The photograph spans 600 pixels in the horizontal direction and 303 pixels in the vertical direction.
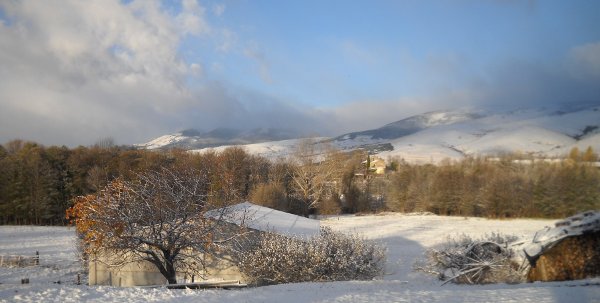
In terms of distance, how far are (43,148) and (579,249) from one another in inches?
2808

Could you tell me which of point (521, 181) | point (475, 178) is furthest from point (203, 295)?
point (475, 178)

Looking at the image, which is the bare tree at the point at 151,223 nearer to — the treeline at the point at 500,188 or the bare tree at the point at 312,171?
the treeline at the point at 500,188

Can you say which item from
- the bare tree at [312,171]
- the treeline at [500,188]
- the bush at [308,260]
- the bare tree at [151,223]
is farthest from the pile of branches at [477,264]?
the bare tree at [312,171]

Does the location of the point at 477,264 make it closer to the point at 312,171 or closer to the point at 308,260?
the point at 308,260

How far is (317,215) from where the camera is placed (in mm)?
64250

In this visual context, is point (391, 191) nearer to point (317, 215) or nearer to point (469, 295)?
point (317, 215)

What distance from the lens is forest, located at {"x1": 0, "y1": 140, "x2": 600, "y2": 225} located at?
101 feet

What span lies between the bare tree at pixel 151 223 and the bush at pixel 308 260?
1942 mm

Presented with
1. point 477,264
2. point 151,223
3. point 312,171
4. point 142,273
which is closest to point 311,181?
point 312,171

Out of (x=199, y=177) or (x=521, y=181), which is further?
(x=521, y=181)

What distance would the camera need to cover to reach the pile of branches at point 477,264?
15406mm

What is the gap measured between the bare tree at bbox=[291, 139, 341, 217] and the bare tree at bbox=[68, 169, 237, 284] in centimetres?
4562

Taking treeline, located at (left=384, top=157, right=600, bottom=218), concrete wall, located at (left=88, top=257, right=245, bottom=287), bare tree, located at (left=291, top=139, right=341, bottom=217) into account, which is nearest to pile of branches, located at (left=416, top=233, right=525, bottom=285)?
treeline, located at (left=384, top=157, right=600, bottom=218)

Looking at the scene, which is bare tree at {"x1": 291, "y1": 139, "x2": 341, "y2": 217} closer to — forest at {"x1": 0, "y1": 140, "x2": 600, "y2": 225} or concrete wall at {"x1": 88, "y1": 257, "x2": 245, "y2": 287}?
forest at {"x1": 0, "y1": 140, "x2": 600, "y2": 225}
